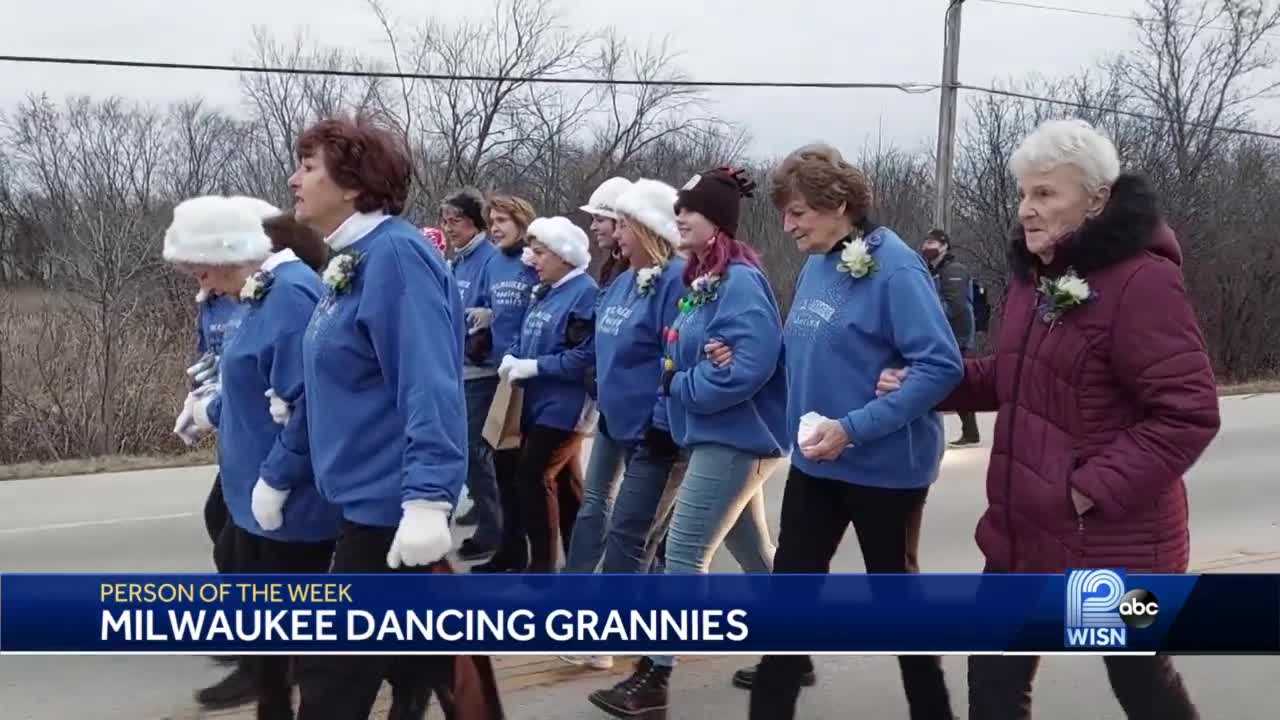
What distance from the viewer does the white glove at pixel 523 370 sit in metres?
5.66

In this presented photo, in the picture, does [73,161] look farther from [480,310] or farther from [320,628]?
[320,628]

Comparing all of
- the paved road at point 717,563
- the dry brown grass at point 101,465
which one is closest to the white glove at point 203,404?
the paved road at point 717,563

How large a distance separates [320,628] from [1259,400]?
15744 millimetres

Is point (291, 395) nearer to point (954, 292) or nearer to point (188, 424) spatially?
point (188, 424)

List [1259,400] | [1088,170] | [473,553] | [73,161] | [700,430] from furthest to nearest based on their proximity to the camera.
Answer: [73,161] → [1259,400] → [473,553] → [700,430] → [1088,170]

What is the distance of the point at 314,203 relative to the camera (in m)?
3.09

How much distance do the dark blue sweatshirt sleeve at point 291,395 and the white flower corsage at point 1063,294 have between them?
2031 millimetres

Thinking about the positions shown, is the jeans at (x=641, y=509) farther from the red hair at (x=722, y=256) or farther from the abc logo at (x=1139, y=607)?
the abc logo at (x=1139, y=607)

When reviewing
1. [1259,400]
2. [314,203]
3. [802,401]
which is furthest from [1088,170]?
[1259,400]

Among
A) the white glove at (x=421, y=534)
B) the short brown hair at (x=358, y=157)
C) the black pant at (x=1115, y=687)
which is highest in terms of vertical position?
the short brown hair at (x=358, y=157)

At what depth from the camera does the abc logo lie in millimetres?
2914

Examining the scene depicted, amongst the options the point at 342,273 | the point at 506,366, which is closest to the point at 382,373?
the point at 342,273

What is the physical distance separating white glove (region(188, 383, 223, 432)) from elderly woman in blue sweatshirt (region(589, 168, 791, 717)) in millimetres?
1733

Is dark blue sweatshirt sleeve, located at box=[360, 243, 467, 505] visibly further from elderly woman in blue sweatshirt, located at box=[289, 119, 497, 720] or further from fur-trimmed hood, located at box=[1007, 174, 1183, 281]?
fur-trimmed hood, located at box=[1007, 174, 1183, 281]
